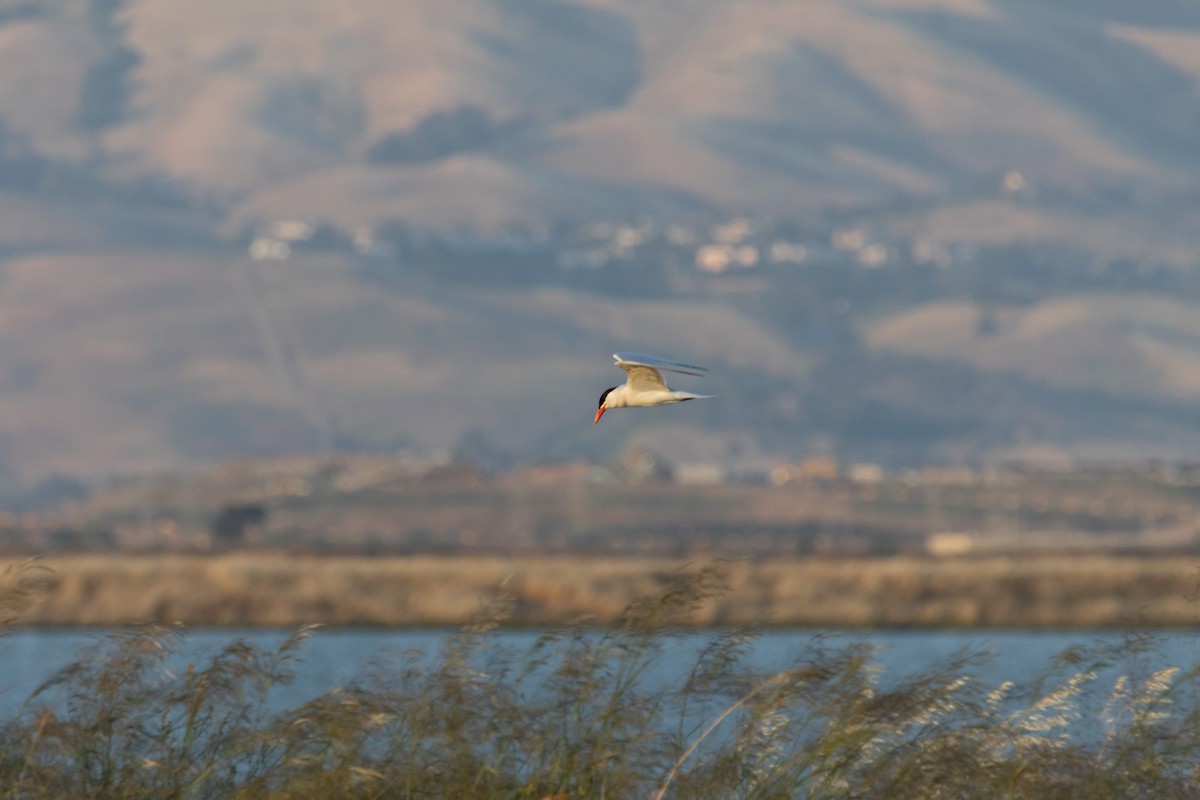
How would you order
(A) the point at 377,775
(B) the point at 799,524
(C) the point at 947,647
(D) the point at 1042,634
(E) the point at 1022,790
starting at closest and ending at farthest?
(A) the point at 377,775 → (E) the point at 1022,790 → (C) the point at 947,647 → (D) the point at 1042,634 → (B) the point at 799,524

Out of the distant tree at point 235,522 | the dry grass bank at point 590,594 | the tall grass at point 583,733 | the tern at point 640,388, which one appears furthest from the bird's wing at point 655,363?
the distant tree at point 235,522

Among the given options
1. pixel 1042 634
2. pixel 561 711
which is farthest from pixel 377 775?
pixel 1042 634

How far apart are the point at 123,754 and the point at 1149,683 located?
7.89 metres

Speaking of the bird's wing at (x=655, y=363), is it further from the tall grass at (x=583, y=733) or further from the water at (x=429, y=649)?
the water at (x=429, y=649)

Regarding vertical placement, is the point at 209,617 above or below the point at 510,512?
above

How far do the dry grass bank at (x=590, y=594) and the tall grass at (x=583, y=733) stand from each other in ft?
139

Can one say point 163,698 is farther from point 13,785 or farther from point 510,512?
point 510,512

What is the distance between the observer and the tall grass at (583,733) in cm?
1814

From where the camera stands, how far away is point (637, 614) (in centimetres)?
1841

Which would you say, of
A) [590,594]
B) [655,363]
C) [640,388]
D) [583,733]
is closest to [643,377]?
[640,388]

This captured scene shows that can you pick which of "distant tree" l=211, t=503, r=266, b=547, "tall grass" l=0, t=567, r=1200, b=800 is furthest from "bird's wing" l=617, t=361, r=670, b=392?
"distant tree" l=211, t=503, r=266, b=547

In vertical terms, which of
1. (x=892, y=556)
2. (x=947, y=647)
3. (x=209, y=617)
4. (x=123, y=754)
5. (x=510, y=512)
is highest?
(x=123, y=754)

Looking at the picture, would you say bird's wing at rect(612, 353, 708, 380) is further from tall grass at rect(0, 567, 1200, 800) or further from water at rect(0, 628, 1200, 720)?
water at rect(0, 628, 1200, 720)

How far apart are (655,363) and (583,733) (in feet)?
10.5
